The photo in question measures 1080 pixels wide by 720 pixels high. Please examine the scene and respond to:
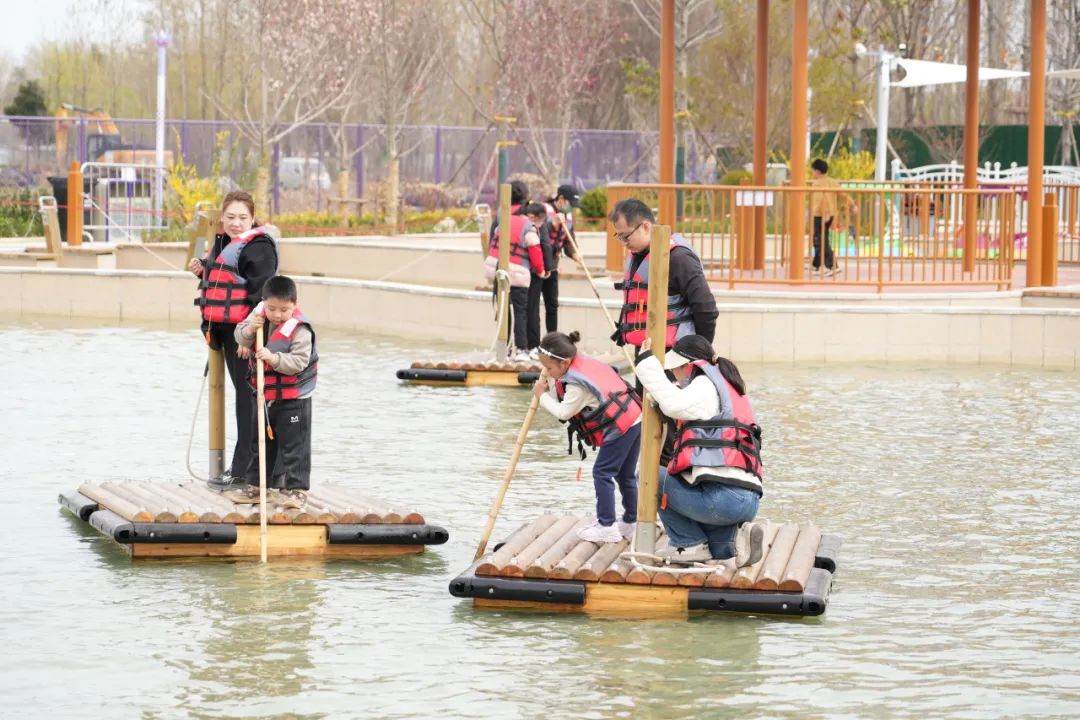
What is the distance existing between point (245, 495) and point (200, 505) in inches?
10.6

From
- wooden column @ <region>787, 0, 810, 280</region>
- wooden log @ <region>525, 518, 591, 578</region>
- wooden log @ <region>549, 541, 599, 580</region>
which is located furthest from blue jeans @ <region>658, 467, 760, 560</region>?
wooden column @ <region>787, 0, 810, 280</region>

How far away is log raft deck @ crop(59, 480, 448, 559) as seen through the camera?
925 cm

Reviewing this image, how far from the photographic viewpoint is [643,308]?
991cm

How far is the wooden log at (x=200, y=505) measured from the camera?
9.37 m

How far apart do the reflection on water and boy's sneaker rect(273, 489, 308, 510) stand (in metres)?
0.37

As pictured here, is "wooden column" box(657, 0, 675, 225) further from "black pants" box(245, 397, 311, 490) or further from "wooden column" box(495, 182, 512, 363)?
"black pants" box(245, 397, 311, 490)

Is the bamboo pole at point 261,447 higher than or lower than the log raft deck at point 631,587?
higher

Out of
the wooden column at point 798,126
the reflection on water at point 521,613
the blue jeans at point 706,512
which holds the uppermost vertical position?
the wooden column at point 798,126

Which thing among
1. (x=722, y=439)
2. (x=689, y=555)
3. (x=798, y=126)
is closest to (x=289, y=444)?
(x=689, y=555)

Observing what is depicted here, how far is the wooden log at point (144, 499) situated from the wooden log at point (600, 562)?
2077mm

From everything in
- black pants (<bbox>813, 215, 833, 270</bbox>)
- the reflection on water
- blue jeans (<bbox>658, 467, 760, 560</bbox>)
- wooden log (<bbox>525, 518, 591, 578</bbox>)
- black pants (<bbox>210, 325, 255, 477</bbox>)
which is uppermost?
black pants (<bbox>813, 215, 833, 270</bbox>)

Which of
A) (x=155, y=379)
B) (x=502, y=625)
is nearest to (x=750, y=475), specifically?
(x=502, y=625)

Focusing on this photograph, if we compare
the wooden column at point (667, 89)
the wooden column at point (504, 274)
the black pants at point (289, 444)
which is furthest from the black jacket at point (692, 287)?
the wooden column at point (667, 89)

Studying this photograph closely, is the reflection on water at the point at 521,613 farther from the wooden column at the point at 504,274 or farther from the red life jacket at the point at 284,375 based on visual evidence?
the wooden column at the point at 504,274
